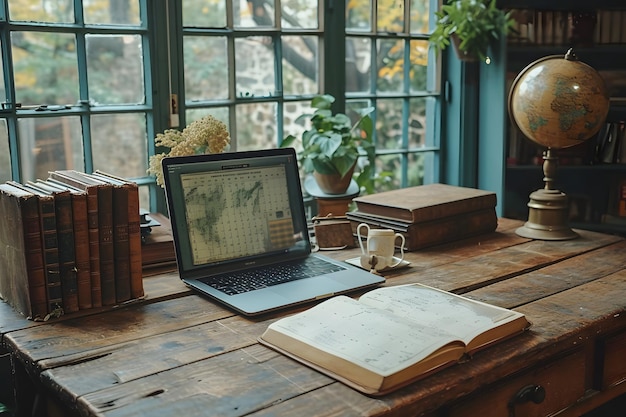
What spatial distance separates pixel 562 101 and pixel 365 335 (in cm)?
117

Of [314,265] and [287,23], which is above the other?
[287,23]

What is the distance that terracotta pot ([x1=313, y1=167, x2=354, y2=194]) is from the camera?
248cm

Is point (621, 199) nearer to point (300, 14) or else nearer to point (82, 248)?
point (300, 14)

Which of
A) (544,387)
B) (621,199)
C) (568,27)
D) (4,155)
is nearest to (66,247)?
(4,155)

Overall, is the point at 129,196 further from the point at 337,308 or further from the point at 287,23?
the point at 287,23

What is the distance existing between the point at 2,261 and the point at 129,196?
1.04 feet

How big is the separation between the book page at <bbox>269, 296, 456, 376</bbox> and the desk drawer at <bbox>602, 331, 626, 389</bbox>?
495mm

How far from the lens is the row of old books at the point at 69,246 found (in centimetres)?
147

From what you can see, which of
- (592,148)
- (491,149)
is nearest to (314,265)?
(491,149)

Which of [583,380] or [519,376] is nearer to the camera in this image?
[519,376]

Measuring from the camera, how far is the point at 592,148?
136 inches

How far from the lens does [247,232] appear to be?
6.04ft

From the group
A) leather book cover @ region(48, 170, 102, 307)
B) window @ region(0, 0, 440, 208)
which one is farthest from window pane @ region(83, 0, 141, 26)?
leather book cover @ region(48, 170, 102, 307)

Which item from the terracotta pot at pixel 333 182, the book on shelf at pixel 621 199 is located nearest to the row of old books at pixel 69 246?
the terracotta pot at pixel 333 182
